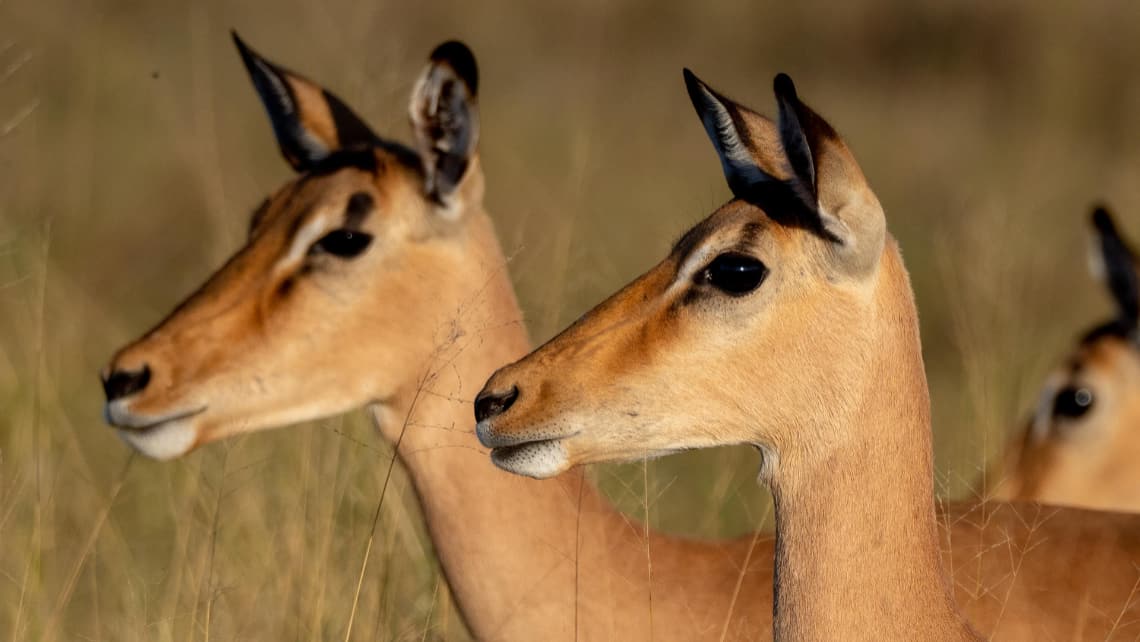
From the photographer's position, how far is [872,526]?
3.83 meters

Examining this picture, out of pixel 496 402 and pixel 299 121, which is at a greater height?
pixel 299 121

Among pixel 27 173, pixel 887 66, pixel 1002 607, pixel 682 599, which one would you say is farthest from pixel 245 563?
pixel 887 66

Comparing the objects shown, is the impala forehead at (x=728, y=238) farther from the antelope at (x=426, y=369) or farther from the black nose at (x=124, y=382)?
the black nose at (x=124, y=382)

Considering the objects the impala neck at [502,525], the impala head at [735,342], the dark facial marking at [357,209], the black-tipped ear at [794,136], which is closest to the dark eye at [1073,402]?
the impala neck at [502,525]

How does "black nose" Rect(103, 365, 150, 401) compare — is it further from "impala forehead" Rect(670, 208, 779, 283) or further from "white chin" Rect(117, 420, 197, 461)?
"impala forehead" Rect(670, 208, 779, 283)

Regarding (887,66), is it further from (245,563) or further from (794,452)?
(794,452)

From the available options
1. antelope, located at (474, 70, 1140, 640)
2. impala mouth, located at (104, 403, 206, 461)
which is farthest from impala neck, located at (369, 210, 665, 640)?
antelope, located at (474, 70, 1140, 640)

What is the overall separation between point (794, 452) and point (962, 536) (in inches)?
64.0

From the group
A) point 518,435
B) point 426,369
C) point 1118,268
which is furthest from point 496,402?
point 1118,268

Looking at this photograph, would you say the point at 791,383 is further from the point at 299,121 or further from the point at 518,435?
→ the point at 299,121

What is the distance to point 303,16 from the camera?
17.3m

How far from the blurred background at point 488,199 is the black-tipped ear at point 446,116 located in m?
1.22

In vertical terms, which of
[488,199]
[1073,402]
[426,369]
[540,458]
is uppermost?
[540,458]

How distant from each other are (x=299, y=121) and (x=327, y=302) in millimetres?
934
